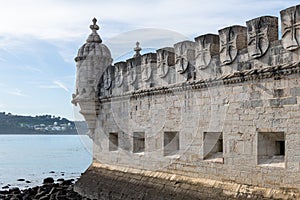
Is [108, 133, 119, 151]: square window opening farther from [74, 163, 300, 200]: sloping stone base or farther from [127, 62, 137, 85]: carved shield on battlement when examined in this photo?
[127, 62, 137, 85]: carved shield on battlement

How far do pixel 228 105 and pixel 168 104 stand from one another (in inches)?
95.6

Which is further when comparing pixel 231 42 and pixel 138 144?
pixel 138 144

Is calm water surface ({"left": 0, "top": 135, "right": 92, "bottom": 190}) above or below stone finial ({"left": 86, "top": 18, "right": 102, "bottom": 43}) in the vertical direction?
below

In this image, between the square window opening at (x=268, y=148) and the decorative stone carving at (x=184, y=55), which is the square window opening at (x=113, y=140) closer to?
the decorative stone carving at (x=184, y=55)

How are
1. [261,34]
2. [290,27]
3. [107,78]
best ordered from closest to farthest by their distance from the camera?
[290,27], [261,34], [107,78]

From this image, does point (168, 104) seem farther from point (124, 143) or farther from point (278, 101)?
point (278, 101)

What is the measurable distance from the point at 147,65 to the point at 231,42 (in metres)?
3.63

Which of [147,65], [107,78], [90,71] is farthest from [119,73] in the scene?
[147,65]

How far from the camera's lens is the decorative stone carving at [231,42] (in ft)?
32.4

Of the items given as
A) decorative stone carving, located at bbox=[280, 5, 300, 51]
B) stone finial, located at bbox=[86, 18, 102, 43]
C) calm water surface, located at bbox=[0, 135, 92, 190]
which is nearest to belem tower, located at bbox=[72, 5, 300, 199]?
decorative stone carving, located at bbox=[280, 5, 300, 51]

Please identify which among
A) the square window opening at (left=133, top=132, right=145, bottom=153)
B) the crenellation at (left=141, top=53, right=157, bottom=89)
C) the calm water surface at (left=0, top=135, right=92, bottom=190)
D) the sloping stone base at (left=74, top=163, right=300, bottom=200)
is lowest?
the calm water surface at (left=0, top=135, right=92, bottom=190)

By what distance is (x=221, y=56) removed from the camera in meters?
10.3

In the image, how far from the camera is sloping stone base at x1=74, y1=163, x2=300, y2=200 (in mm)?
9378

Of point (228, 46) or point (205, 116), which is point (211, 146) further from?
point (228, 46)
